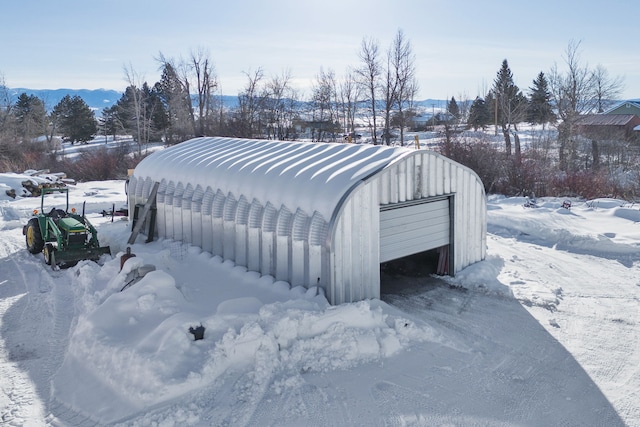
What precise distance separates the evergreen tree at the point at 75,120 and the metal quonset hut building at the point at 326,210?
52711mm

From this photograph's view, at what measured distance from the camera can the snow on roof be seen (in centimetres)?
984

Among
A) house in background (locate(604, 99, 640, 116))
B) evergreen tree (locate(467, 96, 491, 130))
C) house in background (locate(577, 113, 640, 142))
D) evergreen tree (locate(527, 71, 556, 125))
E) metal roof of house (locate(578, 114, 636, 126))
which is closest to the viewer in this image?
house in background (locate(577, 113, 640, 142))

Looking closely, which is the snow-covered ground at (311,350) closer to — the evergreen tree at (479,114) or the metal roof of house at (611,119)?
the metal roof of house at (611,119)

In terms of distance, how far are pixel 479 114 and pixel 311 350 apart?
62891 mm

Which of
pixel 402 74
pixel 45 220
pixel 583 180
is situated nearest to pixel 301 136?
pixel 402 74

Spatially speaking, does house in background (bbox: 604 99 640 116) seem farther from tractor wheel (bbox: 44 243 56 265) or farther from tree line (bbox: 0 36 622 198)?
tractor wheel (bbox: 44 243 56 265)

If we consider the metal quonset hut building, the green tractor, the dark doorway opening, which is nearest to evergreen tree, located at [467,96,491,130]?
the dark doorway opening

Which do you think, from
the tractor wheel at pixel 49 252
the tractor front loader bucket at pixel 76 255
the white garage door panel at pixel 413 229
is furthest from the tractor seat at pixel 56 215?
the white garage door panel at pixel 413 229

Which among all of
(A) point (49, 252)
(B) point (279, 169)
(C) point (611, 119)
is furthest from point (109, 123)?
(B) point (279, 169)

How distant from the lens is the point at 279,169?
11.4m

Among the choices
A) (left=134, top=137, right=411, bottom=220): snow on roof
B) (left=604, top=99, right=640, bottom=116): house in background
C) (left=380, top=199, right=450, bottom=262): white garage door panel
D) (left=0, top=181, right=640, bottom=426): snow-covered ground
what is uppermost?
(left=604, top=99, right=640, bottom=116): house in background

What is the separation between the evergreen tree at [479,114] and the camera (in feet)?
211

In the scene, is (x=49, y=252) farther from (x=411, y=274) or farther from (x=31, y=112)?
(x=31, y=112)

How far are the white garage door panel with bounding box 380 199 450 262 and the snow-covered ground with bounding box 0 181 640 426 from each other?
88 centimetres
